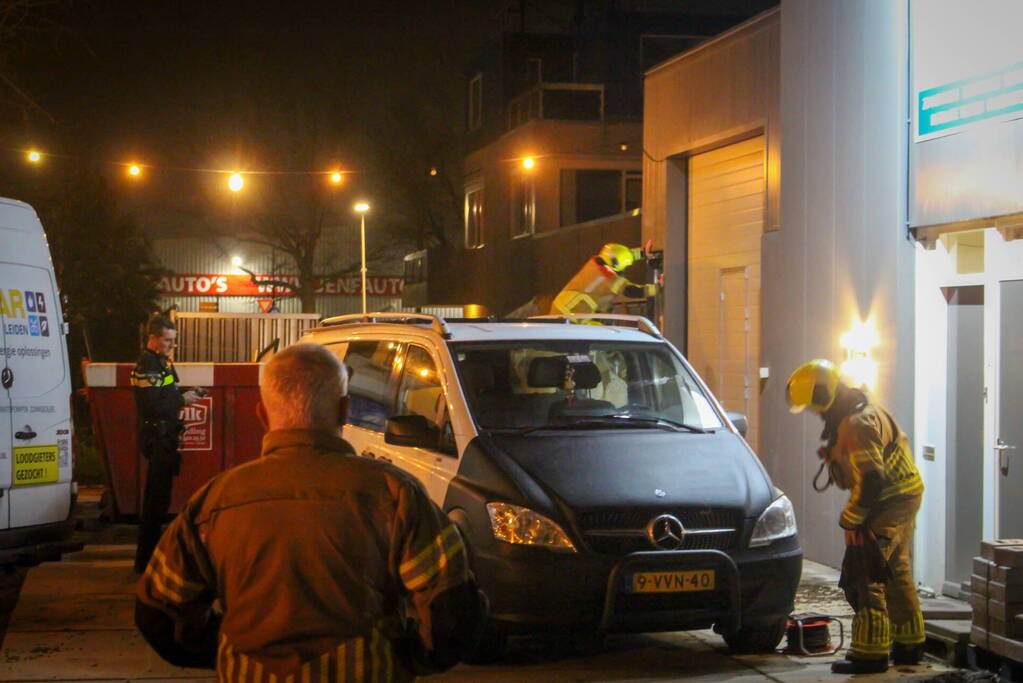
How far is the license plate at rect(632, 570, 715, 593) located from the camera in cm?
665

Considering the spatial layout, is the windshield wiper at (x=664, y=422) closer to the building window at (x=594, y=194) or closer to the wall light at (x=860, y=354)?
the wall light at (x=860, y=354)

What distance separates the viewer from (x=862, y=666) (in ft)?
23.2

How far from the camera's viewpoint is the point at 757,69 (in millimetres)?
12578

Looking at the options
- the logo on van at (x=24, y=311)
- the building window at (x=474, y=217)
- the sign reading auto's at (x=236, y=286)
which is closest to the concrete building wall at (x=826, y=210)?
the logo on van at (x=24, y=311)

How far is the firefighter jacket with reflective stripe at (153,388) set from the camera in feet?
32.8

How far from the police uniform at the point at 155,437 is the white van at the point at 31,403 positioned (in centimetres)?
116

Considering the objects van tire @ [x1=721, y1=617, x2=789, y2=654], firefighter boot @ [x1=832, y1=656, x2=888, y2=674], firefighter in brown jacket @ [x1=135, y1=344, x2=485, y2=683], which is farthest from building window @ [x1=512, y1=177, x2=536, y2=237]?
firefighter in brown jacket @ [x1=135, y1=344, x2=485, y2=683]

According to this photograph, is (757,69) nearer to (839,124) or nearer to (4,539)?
(839,124)

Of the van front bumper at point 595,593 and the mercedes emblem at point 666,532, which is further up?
the mercedes emblem at point 666,532

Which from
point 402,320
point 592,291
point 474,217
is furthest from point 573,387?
point 474,217

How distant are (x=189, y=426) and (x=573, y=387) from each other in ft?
17.7

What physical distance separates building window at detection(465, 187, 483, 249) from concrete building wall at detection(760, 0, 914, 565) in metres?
25.3

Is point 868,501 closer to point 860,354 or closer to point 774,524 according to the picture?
point 774,524

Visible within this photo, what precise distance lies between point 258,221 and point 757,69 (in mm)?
39519
